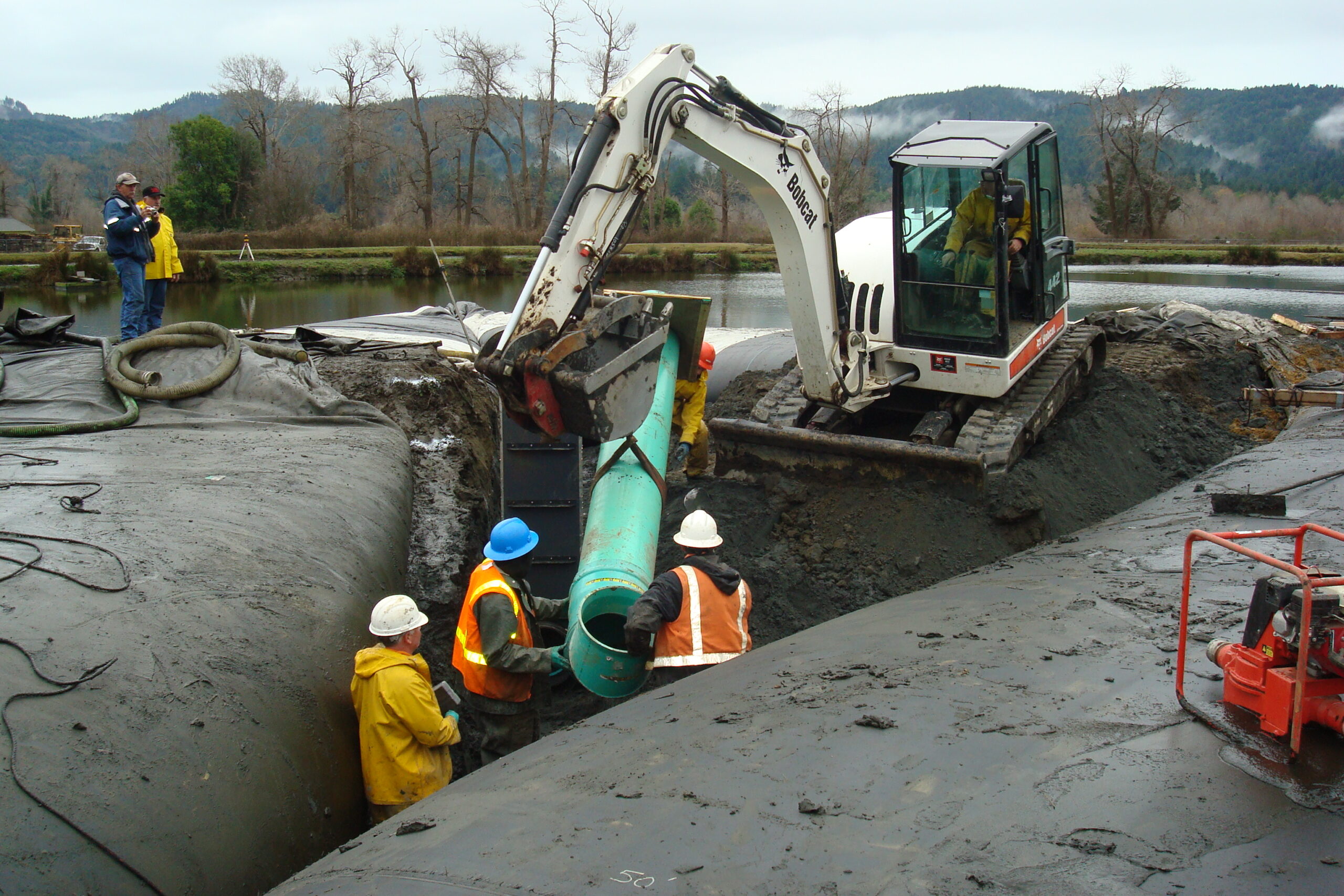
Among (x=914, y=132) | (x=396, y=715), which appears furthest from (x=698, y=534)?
(x=914, y=132)

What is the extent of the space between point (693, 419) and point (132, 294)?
16.2ft

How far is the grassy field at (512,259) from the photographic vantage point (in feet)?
83.2

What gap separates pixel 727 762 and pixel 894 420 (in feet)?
19.1

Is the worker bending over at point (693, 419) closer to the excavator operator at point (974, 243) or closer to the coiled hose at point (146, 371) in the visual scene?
the excavator operator at point (974, 243)

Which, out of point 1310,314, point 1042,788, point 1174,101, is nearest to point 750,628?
point 1042,788

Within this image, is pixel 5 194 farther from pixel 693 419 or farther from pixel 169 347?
pixel 693 419

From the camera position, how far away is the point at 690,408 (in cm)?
853

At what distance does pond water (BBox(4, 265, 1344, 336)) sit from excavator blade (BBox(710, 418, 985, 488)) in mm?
10719

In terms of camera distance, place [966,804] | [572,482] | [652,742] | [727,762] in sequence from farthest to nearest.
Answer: [572,482] → [652,742] → [727,762] → [966,804]

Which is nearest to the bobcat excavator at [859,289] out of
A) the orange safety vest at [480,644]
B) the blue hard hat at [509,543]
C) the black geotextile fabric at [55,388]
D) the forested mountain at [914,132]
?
the blue hard hat at [509,543]

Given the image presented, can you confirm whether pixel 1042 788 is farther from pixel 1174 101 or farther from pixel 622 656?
pixel 1174 101

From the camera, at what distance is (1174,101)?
136 feet

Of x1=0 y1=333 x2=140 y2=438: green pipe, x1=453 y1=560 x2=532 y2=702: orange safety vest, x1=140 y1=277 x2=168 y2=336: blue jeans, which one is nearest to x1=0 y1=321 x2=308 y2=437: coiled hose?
x1=0 y1=333 x2=140 y2=438: green pipe

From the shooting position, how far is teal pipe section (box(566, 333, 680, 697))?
4.75 meters
